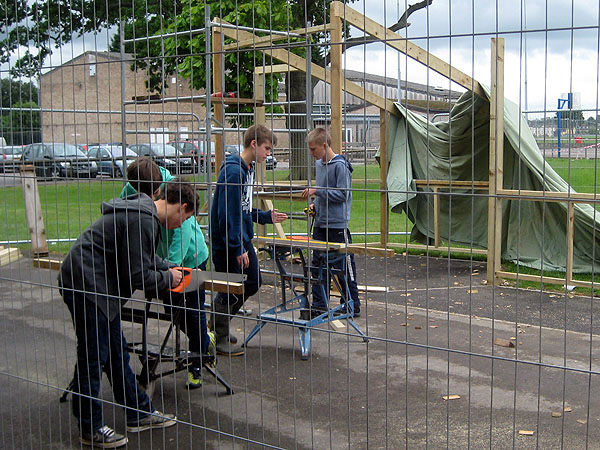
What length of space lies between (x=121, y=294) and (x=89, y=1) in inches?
64.4

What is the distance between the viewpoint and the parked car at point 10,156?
4320mm

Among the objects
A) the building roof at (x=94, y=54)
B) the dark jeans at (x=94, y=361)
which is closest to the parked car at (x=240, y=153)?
the building roof at (x=94, y=54)

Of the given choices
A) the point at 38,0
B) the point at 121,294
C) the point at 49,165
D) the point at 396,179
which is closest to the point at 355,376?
the point at 121,294

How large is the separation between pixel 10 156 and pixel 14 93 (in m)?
0.44

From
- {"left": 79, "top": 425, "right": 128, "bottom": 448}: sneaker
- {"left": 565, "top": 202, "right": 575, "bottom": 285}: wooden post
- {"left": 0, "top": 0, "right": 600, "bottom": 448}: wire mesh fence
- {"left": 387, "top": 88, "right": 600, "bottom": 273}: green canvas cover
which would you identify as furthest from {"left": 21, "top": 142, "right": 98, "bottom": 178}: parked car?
{"left": 387, "top": 88, "right": 600, "bottom": 273}: green canvas cover

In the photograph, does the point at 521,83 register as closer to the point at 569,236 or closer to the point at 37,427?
the point at 37,427

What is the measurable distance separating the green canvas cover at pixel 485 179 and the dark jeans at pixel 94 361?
459cm

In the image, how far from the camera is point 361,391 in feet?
16.4

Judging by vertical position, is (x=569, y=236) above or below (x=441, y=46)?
below

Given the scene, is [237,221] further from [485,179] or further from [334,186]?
[485,179]

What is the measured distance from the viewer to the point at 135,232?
372 centimetres

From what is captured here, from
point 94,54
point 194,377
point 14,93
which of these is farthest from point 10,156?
point 194,377

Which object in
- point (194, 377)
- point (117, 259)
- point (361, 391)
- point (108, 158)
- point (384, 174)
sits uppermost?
point (108, 158)

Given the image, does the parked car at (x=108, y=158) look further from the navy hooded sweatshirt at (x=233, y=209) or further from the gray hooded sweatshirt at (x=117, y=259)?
the navy hooded sweatshirt at (x=233, y=209)
